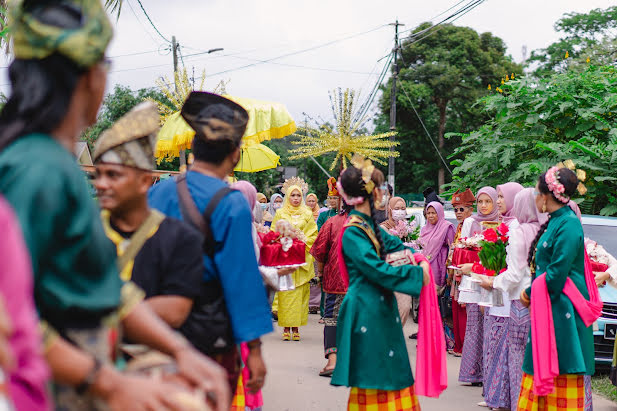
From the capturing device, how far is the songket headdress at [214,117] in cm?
330

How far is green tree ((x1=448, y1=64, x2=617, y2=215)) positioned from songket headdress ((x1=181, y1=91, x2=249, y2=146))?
357 inches

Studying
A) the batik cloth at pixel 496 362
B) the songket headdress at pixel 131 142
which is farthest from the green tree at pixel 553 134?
the songket headdress at pixel 131 142

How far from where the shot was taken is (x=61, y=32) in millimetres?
1580

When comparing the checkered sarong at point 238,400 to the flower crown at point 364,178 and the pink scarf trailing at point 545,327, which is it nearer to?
the flower crown at point 364,178

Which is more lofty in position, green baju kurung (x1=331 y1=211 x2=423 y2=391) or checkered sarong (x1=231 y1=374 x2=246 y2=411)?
green baju kurung (x1=331 y1=211 x2=423 y2=391)

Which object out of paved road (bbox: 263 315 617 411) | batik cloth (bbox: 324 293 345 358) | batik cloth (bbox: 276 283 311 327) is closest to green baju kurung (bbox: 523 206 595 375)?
paved road (bbox: 263 315 617 411)

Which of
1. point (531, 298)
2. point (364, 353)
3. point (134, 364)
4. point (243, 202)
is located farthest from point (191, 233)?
point (531, 298)

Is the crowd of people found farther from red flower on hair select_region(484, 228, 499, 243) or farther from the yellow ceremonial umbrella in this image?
the yellow ceremonial umbrella

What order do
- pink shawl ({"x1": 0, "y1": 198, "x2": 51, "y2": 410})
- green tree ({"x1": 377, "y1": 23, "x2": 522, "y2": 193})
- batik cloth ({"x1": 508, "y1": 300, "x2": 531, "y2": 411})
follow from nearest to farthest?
pink shawl ({"x1": 0, "y1": 198, "x2": 51, "y2": 410}) → batik cloth ({"x1": 508, "y1": 300, "x2": 531, "y2": 411}) → green tree ({"x1": 377, "y1": 23, "x2": 522, "y2": 193})

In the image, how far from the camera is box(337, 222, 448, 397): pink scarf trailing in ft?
15.9

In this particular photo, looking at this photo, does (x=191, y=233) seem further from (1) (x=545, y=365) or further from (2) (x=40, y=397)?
(1) (x=545, y=365)

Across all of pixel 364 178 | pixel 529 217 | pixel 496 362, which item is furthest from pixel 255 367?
pixel 496 362

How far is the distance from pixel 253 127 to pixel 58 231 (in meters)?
6.01

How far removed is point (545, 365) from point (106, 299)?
423 cm
